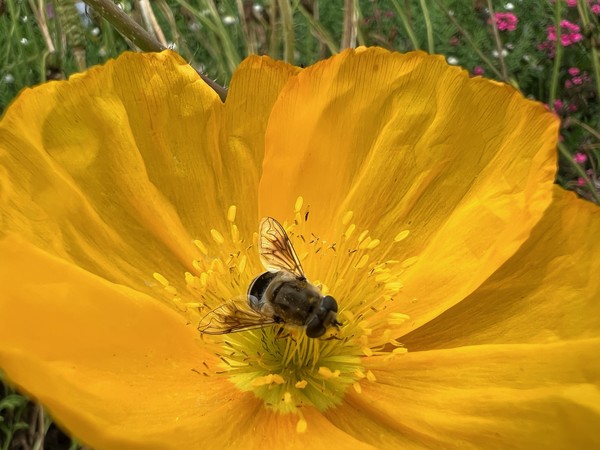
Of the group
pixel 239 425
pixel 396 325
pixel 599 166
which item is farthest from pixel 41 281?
pixel 599 166

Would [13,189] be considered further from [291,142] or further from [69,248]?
[291,142]

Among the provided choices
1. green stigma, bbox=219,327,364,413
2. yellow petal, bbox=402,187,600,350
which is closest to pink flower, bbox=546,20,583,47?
yellow petal, bbox=402,187,600,350

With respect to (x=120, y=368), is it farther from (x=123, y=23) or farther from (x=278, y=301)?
Result: (x=123, y=23)

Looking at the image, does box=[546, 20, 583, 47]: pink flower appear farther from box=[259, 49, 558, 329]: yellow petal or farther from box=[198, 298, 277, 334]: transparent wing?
box=[198, 298, 277, 334]: transparent wing

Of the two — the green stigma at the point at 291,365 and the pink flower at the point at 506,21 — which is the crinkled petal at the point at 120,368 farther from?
the pink flower at the point at 506,21

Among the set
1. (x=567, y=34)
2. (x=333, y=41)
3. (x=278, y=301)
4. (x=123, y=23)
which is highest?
(x=123, y=23)

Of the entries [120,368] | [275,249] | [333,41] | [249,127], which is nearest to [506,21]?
[333,41]

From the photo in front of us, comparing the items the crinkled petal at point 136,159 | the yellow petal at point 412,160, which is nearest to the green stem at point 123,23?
the crinkled petal at point 136,159
